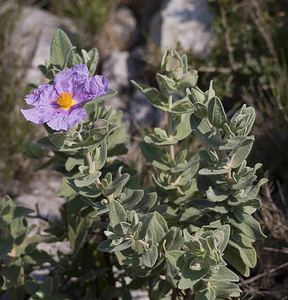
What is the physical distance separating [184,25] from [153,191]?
222 centimetres

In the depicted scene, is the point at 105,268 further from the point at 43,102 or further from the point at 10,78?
the point at 10,78

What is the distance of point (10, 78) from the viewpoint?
3.16 m

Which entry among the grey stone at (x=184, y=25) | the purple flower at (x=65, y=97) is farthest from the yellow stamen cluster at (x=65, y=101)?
the grey stone at (x=184, y=25)

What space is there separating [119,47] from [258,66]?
4.72 ft

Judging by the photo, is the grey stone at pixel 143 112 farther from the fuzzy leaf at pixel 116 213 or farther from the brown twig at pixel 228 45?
the fuzzy leaf at pixel 116 213

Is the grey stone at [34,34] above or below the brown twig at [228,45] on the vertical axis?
below

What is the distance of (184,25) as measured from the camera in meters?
3.63

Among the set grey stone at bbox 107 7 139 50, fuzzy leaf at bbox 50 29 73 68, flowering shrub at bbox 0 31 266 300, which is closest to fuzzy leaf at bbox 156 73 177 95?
flowering shrub at bbox 0 31 266 300

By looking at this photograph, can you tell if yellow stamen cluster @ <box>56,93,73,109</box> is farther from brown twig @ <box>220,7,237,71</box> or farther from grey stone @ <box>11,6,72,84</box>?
grey stone @ <box>11,6,72,84</box>

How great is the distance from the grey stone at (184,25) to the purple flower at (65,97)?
204 cm

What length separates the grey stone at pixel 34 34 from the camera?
143 inches

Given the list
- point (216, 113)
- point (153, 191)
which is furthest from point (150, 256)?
point (216, 113)

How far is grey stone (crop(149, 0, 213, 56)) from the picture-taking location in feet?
11.5

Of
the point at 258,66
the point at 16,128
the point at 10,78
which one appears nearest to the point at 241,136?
the point at 258,66
